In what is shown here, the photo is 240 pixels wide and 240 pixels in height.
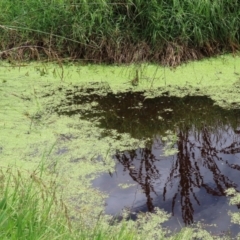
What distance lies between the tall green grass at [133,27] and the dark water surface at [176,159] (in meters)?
0.55

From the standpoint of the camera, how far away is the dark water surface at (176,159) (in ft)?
7.48

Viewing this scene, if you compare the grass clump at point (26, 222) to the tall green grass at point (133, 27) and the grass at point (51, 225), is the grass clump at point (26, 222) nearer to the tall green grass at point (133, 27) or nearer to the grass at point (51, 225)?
the grass at point (51, 225)

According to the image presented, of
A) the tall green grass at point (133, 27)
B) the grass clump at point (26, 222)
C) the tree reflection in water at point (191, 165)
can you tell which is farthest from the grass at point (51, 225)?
the tall green grass at point (133, 27)

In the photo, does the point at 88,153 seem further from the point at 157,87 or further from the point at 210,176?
the point at 157,87

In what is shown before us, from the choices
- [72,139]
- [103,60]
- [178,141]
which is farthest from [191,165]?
[103,60]

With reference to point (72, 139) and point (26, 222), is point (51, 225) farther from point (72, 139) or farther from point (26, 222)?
point (72, 139)

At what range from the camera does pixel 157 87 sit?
362 centimetres

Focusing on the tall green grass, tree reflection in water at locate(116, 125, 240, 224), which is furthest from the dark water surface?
the tall green grass

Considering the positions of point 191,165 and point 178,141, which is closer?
point 191,165

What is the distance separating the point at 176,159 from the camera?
268 centimetres

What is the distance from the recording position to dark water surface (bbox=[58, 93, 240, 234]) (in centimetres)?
228

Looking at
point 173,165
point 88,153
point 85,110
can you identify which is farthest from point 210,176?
point 85,110

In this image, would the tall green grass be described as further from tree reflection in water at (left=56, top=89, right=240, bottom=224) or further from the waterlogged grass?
tree reflection in water at (left=56, top=89, right=240, bottom=224)

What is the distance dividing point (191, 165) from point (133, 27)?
1.65m
